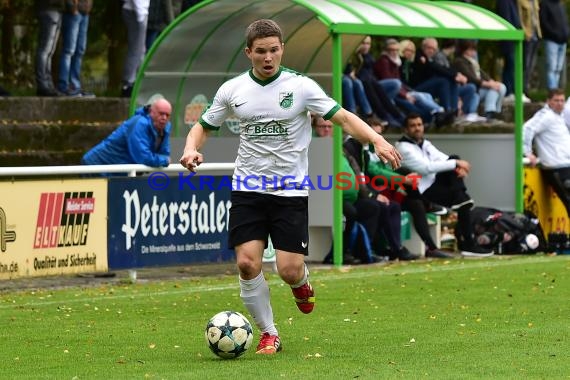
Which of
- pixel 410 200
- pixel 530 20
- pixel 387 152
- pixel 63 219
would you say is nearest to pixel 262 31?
pixel 387 152

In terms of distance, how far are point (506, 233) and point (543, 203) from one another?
2.05 m

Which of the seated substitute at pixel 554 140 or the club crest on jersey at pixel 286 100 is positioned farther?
the seated substitute at pixel 554 140

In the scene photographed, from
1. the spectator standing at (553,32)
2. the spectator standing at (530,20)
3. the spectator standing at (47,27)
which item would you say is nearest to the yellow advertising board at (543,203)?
the spectator standing at (530,20)

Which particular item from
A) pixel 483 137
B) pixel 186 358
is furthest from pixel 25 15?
pixel 186 358

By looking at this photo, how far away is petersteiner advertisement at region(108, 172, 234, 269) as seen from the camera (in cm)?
1529

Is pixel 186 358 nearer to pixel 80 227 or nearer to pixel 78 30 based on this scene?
pixel 80 227

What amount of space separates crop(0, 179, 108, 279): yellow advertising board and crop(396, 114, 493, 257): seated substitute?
5.28 metres

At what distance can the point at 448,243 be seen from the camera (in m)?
19.9

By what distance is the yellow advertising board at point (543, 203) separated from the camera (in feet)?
67.7

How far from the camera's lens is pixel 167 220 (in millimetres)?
15781

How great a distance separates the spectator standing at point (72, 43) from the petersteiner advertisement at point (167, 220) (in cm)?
388

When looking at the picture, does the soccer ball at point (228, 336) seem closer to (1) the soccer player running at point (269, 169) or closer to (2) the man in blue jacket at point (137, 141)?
(1) the soccer player running at point (269, 169)

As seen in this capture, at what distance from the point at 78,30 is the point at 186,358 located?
35.5 ft

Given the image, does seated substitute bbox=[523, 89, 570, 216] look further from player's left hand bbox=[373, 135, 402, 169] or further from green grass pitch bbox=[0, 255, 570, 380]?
player's left hand bbox=[373, 135, 402, 169]
